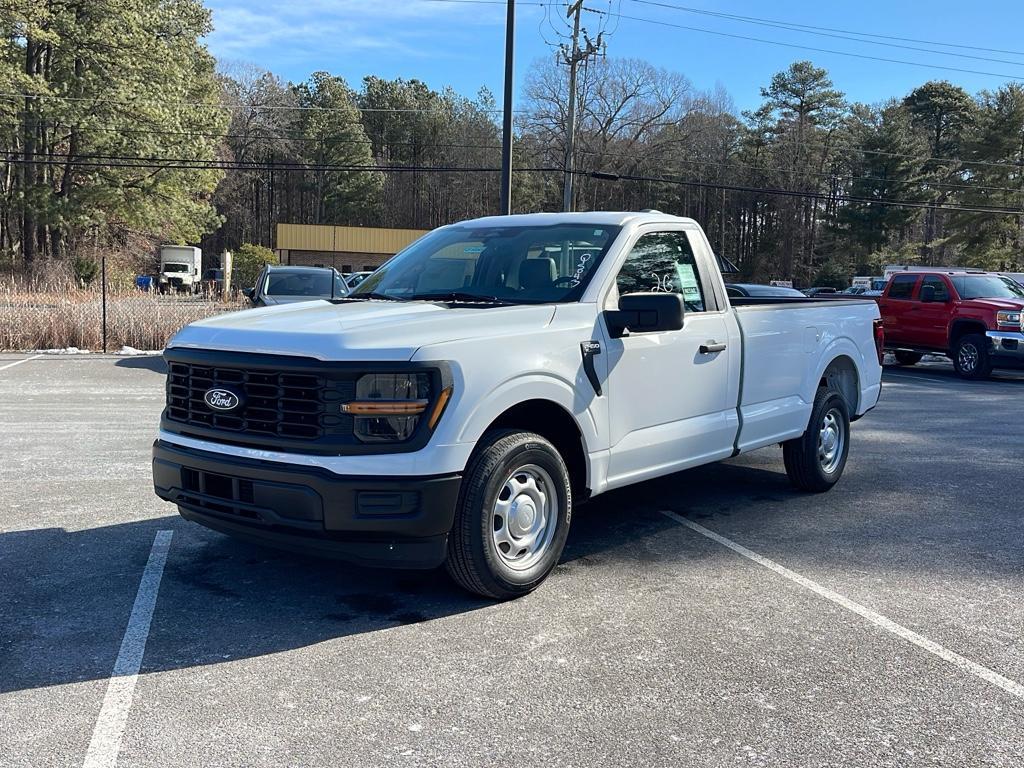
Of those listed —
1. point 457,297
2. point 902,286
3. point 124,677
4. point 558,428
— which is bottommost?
point 124,677

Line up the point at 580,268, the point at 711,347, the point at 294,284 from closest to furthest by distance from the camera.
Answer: the point at 580,268
the point at 711,347
the point at 294,284

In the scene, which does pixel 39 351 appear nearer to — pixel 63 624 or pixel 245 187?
pixel 63 624

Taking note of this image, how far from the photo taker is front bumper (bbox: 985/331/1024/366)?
16275mm

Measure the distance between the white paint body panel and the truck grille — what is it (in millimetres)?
110

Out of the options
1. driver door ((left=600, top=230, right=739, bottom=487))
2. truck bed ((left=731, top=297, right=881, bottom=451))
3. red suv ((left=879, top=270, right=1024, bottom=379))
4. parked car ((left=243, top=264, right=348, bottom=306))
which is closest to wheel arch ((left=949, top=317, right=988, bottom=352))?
red suv ((left=879, top=270, right=1024, bottom=379))

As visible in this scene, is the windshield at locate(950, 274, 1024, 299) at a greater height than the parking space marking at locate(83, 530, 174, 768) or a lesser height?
greater

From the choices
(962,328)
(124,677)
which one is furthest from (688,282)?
(962,328)

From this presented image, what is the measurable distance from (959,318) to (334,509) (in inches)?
636

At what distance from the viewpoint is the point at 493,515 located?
4371 mm

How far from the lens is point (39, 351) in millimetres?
17328

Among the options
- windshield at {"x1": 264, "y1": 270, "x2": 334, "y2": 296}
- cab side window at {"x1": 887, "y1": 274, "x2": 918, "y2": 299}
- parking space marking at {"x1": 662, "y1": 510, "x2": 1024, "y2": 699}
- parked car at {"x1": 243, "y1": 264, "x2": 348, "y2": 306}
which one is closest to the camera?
parking space marking at {"x1": 662, "y1": 510, "x2": 1024, "y2": 699}

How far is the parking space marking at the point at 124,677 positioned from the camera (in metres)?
3.10

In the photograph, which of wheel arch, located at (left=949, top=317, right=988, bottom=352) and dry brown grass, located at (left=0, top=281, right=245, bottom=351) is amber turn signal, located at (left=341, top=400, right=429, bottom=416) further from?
wheel arch, located at (left=949, top=317, right=988, bottom=352)

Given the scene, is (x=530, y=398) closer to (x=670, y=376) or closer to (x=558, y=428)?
(x=558, y=428)
